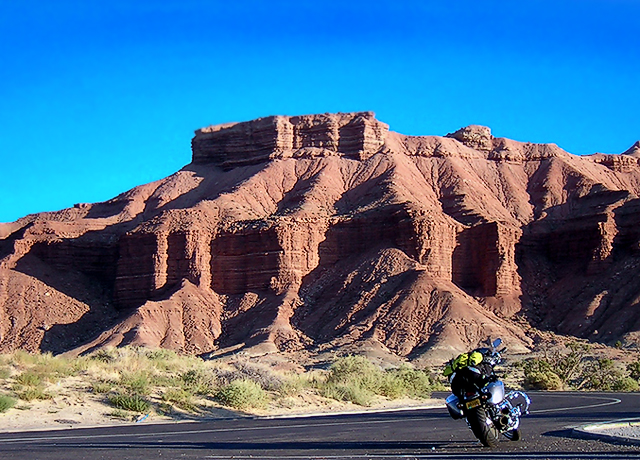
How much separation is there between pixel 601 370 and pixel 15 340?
48.8 m

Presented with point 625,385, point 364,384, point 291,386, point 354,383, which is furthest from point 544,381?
point 291,386

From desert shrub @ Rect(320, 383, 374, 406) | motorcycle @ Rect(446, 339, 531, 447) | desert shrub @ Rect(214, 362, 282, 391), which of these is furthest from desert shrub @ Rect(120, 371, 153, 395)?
motorcycle @ Rect(446, 339, 531, 447)

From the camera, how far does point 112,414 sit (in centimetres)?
2720

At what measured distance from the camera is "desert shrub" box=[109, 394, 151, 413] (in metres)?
27.8

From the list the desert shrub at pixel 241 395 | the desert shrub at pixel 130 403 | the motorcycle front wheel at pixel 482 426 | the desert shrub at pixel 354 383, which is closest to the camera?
the motorcycle front wheel at pixel 482 426

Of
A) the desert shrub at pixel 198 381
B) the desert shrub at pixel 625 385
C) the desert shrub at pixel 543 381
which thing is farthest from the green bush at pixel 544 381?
the desert shrub at pixel 198 381

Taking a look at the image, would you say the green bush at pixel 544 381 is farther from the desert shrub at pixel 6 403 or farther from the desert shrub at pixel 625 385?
the desert shrub at pixel 6 403

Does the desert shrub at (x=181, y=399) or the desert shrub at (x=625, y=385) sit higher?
the desert shrub at (x=181, y=399)

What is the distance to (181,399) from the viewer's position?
2925 cm

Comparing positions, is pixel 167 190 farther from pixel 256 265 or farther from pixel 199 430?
pixel 199 430

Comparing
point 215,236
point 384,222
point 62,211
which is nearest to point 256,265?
point 215,236

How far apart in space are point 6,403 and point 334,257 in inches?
2569

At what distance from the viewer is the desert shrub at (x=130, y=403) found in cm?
2775

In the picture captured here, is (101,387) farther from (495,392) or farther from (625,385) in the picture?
(625,385)
